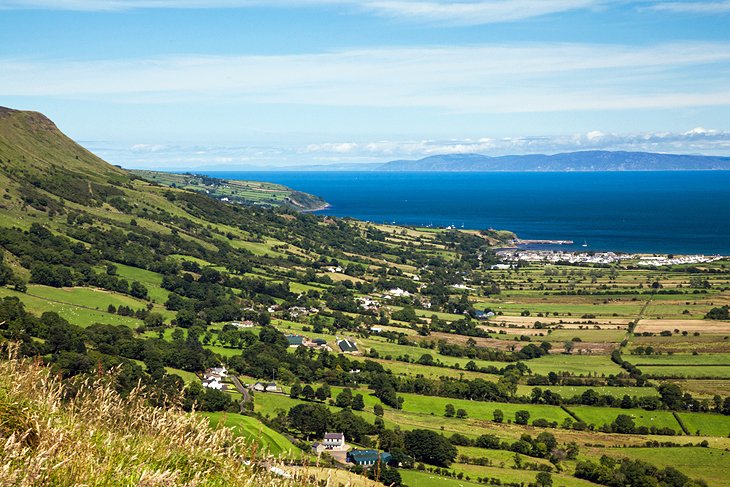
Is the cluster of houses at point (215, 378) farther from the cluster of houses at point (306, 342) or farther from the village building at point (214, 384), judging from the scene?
the cluster of houses at point (306, 342)

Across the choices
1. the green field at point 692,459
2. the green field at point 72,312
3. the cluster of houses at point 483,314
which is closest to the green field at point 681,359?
the green field at point 692,459

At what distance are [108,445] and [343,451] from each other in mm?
A: 34432

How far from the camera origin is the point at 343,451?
39.9 meters

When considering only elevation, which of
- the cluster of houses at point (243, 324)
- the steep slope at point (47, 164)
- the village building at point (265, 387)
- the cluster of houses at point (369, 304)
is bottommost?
the village building at point (265, 387)

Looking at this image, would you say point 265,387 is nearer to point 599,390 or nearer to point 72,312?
point 72,312

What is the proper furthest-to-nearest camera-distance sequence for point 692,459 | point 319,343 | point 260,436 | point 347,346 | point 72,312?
1. point 319,343
2. point 347,346
3. point 72,312
4. point 692,459
5. point 260,436

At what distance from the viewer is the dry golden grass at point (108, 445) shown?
6293mm

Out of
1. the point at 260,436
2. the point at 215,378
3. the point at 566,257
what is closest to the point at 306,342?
the point at 215,378

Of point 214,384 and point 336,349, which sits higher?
point 214,384

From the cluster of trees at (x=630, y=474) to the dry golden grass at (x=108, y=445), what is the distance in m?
35.3

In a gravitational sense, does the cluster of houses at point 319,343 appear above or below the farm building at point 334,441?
below

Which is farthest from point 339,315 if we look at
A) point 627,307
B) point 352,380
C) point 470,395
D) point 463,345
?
point 627,307

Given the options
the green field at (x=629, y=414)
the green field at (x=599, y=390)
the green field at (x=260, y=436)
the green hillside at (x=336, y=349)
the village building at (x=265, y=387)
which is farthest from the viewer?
the green field at (x=599, y=390)

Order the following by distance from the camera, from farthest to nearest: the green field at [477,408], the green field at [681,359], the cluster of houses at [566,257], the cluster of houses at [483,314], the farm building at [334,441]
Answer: the cluster of houses at [566,257], the cluster of houses at [483,314], the green field at [681,359], the green field at [477,408], the farm building at [334,441]
